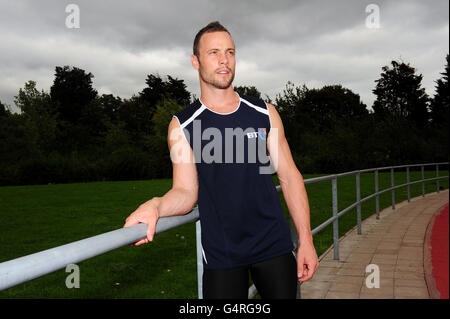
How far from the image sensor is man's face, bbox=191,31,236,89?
2029mm

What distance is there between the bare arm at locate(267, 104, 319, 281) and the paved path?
247 centimetres

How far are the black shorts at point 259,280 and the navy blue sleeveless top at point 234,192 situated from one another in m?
0.04

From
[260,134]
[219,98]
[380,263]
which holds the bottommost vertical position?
[380,263]

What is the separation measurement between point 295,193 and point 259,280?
1.55 feet

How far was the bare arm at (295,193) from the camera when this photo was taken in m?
2.06

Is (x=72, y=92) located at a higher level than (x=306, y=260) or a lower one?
higher

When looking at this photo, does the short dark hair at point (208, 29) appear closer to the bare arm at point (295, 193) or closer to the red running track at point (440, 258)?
the bare arm at point (295, 193)

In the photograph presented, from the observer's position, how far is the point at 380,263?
17.9ft

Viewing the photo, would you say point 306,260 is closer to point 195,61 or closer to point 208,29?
point 195,61

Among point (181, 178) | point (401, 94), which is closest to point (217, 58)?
point (181, 178)

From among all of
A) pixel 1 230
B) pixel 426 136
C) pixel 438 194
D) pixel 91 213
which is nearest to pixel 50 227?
pixel 1 230

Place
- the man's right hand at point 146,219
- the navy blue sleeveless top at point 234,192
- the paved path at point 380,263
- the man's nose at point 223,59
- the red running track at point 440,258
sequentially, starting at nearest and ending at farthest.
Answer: the man's right hand at point 146,219, the navy blue sleeveless top at point 234,192, the man's nose at point 223,59, the red running track at point 440,258, the paved path at point 380,263

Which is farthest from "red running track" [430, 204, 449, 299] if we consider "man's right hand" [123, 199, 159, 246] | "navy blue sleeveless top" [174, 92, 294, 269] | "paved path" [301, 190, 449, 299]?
"man's right hand" [123, 199, 159, 246]

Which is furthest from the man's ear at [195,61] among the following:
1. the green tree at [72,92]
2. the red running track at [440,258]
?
the green tree at [72,92]
